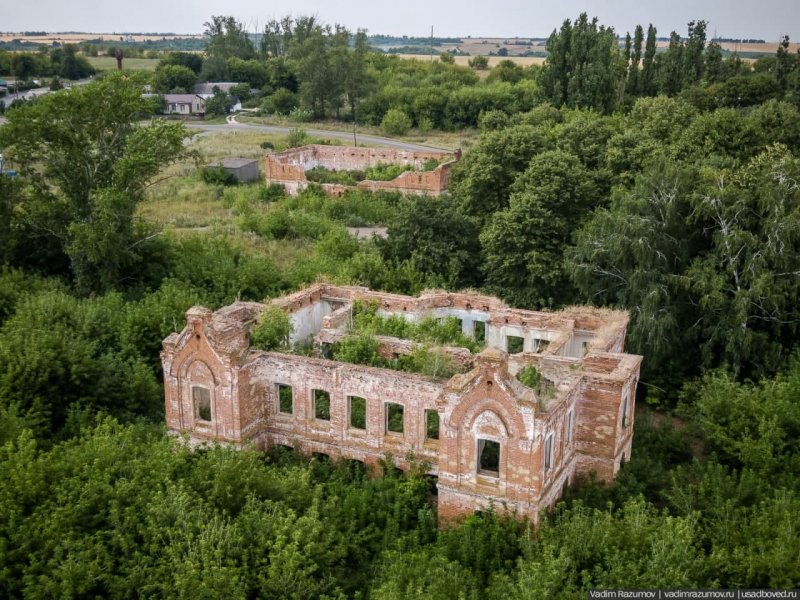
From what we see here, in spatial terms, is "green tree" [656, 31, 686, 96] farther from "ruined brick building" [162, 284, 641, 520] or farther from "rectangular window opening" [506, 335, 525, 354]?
"ruined brick building" [162, 284, 641, 520]

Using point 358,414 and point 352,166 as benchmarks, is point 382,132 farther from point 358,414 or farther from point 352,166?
point 358,414

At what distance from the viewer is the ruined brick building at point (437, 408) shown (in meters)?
19.2

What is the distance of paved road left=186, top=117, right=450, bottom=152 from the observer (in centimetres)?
7269

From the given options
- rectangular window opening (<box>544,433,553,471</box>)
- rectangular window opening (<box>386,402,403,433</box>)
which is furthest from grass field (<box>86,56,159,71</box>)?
rectangular window opening (<box>544,433,553,471</box>)

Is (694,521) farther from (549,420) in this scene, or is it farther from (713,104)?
(713,104)

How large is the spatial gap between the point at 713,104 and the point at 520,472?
160ft

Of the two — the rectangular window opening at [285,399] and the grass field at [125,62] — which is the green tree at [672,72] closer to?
the rectangular window opening at [285,399]

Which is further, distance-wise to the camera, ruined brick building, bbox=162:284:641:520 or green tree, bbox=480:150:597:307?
green tree, bbox=480:150:597:307

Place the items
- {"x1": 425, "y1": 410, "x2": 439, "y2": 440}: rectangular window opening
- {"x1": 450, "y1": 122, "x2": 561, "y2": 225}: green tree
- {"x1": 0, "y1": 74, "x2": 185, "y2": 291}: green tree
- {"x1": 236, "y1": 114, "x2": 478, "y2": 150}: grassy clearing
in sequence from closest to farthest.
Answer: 1. {"x1": 425, "y1": 410, "x2": 439, "y2": 440}: rectangular window opening
2. {"x1": 0, "y1": 74, "x2": 185, "y2": 291}: green tree
3. {"x1": 450, "y1": 122, "x2": 561, "y2": 225}: green tree
4. {"x1": 236, "y1": 114, "x2": 478, "y2": 150}: grassy clearing

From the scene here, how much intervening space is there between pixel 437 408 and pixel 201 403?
8284 mm

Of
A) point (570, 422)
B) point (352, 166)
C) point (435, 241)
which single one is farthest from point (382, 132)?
point (570, 422)

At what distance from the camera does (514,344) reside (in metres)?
27.6

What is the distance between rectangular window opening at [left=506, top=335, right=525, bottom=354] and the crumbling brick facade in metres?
24.0

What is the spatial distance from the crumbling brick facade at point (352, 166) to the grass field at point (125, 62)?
77.5m
